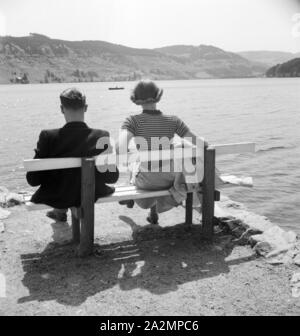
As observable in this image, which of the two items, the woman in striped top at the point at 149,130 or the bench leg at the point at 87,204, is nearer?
the bench leg at the point at 87,204

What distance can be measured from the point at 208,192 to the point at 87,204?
144 centimetres

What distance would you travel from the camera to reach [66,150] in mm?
4699

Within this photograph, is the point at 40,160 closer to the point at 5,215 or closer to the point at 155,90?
the point at 155,90

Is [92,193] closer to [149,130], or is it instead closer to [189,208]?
[149,130]

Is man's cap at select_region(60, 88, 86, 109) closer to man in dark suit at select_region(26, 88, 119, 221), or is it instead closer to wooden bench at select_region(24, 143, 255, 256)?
man in dark suit at select_region(26, 88, 119, 221)

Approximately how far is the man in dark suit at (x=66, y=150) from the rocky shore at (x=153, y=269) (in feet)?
2.41

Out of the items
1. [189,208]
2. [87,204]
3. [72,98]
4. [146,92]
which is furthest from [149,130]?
[189,208]

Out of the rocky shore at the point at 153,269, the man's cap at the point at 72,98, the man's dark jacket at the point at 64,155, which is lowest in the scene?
the rocky shore at the point at 153,269

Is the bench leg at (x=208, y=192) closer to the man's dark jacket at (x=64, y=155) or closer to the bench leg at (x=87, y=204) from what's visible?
the man's dark jacket at (x=64, y=155)

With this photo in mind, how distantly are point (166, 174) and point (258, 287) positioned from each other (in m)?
1.62

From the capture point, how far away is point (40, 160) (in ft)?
Result: 14.4

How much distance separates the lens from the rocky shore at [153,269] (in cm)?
394

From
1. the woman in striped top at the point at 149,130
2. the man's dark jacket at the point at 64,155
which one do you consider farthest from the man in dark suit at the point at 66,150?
the woman in striped top at the point at 149,130
